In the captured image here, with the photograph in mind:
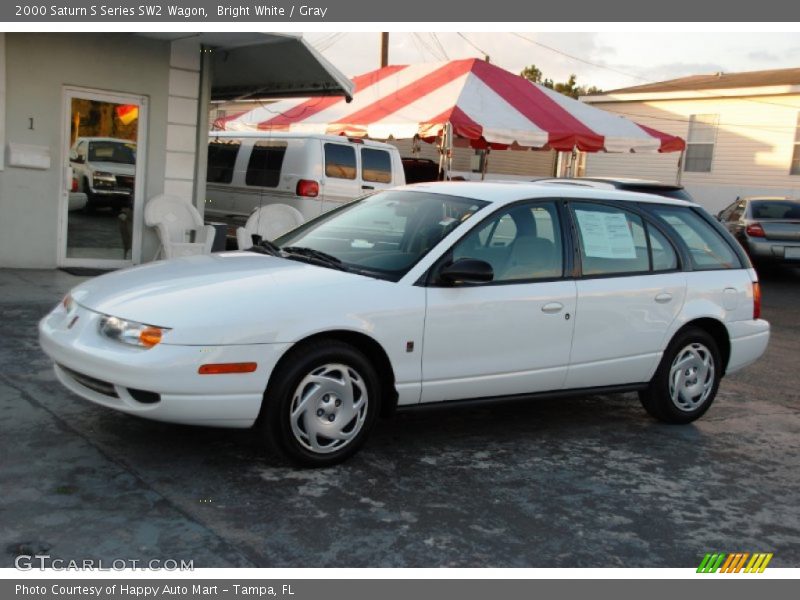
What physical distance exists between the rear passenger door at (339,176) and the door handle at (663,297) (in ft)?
25.3

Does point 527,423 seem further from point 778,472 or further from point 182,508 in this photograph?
point 182,508

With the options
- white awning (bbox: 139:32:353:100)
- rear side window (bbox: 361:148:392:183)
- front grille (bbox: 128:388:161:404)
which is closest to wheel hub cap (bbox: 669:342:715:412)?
front grille (bbox: 128:388:161:404)

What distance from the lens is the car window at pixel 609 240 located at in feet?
19.1

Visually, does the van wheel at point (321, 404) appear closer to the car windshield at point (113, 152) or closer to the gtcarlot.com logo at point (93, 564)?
the gtcarlot.com logo at point (93, 564)

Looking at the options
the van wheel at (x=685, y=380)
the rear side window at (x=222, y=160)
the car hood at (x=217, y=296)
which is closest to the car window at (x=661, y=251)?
the van wheel at (x=685, y=380)

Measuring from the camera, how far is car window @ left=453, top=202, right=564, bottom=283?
542 cm

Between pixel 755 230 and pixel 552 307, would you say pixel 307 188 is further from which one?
pixel 755 230

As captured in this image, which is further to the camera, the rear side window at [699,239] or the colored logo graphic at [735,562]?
the rear side window at [699,239]

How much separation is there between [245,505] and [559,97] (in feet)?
51.2

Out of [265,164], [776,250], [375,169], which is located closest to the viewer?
[265,164]

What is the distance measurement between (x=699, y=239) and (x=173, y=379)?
13.1 feet

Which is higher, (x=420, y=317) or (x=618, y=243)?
(x=618, y=243)

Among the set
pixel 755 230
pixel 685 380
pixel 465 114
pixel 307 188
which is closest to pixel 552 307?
pixel 685 380

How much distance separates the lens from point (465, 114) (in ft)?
50.0
